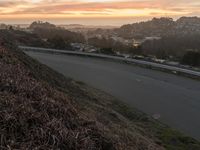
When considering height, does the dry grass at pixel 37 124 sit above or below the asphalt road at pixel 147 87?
above

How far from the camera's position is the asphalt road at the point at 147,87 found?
21.5 meters

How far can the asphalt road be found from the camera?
2152 centimetres

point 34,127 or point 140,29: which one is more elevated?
point 34,127

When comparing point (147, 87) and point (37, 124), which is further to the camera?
point (147, 87)

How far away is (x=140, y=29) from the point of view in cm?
13250

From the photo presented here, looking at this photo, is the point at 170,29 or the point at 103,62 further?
the point at 170,29

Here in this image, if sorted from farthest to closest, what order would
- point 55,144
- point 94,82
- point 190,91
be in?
point 94,82, point 190,91, point 55,144

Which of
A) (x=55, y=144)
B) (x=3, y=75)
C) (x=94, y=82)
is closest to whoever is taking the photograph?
(x=55, y=144)

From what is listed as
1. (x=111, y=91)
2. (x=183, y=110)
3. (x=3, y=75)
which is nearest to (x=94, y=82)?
(x=111, y=91)

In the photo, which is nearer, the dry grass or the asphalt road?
the dry grass

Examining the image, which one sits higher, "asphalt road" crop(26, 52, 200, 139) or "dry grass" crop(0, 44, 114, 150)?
"dry grass" crop(0, 44, 114, 150)

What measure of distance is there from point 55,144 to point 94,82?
2461cm

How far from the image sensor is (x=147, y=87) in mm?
30719

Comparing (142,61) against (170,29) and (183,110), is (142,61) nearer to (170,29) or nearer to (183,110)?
(183,110)
